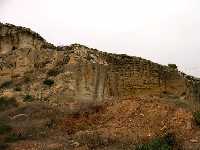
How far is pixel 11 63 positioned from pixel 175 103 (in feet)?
44.4

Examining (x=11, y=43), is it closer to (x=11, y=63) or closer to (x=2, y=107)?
(x=11, y=63)

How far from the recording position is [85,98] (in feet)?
94.5

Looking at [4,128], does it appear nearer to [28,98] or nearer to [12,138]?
[12,138]

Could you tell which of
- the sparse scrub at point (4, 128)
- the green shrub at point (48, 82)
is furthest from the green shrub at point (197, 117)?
the green shrub at point (48, 82)

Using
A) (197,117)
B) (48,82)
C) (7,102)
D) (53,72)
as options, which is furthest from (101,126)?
(53,72)

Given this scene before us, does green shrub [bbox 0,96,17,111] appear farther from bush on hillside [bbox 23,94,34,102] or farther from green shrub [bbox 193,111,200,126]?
green shrub [bbox 193,111,200,126]

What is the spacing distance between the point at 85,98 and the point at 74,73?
1986mm

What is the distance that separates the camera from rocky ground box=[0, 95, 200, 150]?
18.2m

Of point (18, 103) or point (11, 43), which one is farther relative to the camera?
point (11, 43)

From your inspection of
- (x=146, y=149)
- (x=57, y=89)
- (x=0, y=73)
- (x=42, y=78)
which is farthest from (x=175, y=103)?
(x=0, y=73)

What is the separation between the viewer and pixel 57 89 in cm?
2853

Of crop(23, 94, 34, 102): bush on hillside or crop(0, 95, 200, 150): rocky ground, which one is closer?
crop(0, 95, 200, 150): rocky ground

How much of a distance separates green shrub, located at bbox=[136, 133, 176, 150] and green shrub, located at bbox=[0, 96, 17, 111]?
10715 millimetres

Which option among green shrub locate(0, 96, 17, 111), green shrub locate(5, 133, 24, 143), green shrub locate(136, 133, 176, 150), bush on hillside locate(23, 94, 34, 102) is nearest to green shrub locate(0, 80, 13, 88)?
green shrub locate(0, 96, 17, 111)
